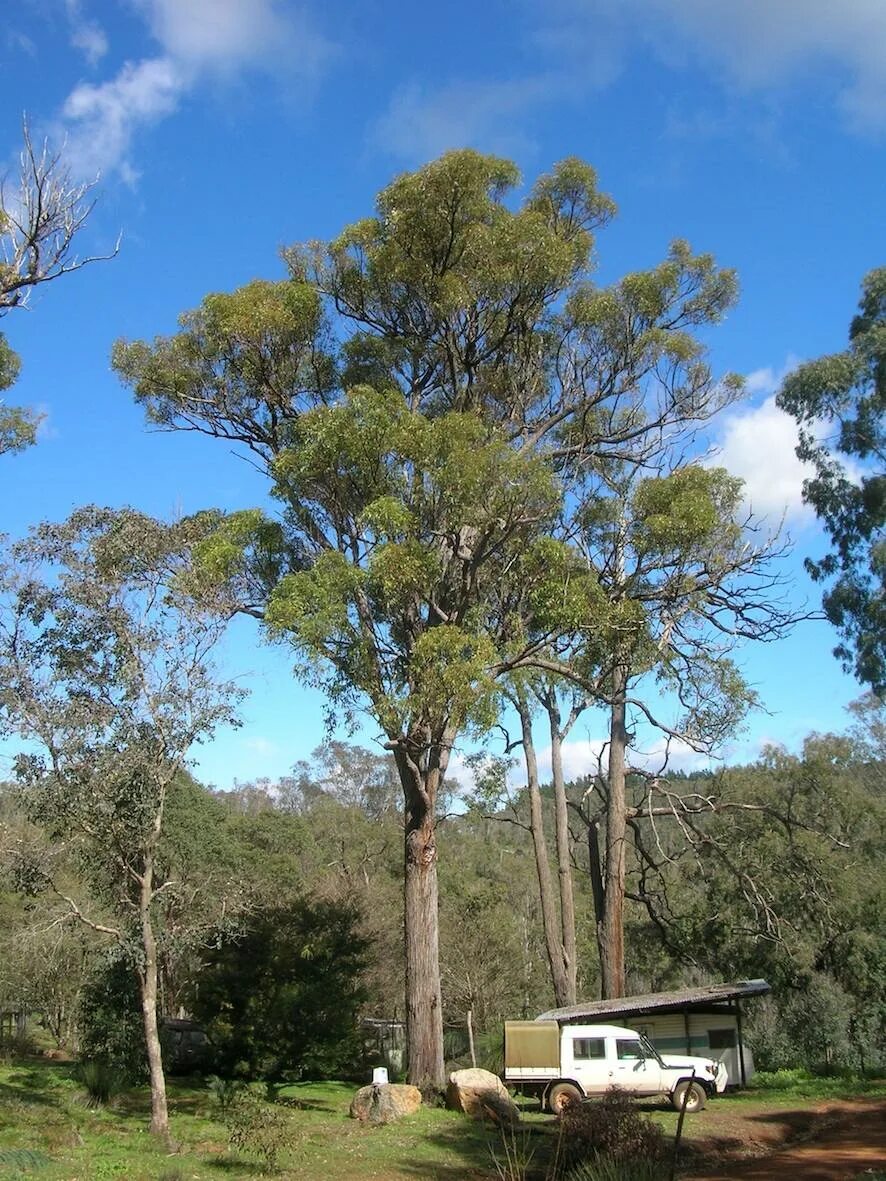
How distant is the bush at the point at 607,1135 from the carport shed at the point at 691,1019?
858 cm

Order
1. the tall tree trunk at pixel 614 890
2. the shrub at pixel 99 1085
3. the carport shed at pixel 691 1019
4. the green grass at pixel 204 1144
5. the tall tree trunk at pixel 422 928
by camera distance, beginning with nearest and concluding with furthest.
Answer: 1. the green grass at pixel 204 1144
2. the tall tree trunk at pixel 422 928
3. the shrub at pixel 99 1085
4. the carport shed at pixel 691 1019
5. the tall tree trunk at pixel 614 890

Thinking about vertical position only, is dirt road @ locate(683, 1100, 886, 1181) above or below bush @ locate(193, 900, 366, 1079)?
below

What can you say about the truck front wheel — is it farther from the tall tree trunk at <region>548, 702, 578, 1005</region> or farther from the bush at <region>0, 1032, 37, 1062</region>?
the bush at <region>0, 1032, 37, 1062</region>

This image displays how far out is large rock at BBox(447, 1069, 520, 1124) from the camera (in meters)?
13.5

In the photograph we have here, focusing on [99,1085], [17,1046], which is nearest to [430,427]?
[99,1085]

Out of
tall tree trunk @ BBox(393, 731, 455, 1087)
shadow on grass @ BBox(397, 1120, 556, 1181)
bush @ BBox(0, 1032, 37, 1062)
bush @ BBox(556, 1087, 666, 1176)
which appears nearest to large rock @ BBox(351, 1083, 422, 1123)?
tall tree trunk @ BBox(393, 731, 455, 1087)

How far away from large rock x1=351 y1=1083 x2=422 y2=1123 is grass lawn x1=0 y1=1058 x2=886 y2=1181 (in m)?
0.21

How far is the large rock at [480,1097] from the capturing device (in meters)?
13.5

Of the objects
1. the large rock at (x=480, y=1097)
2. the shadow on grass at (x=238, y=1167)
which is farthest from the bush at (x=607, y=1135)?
the large rock at (x=480, y=1097)

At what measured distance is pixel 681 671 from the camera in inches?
672

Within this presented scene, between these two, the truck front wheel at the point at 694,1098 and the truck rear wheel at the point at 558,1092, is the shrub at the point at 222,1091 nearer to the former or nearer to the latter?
the truck rear wheel at the point at 558,1092

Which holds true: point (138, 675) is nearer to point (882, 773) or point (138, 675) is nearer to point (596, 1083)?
point (596, 1083)

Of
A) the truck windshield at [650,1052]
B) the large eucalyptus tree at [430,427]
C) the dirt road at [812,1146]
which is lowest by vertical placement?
the dirt road at [812,1146]

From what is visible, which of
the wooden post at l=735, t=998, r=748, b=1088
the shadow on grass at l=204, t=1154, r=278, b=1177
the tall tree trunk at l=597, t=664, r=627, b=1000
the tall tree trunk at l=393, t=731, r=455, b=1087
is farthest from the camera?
the tall tree trunk at l=597, t=664, r=627, b=1000
